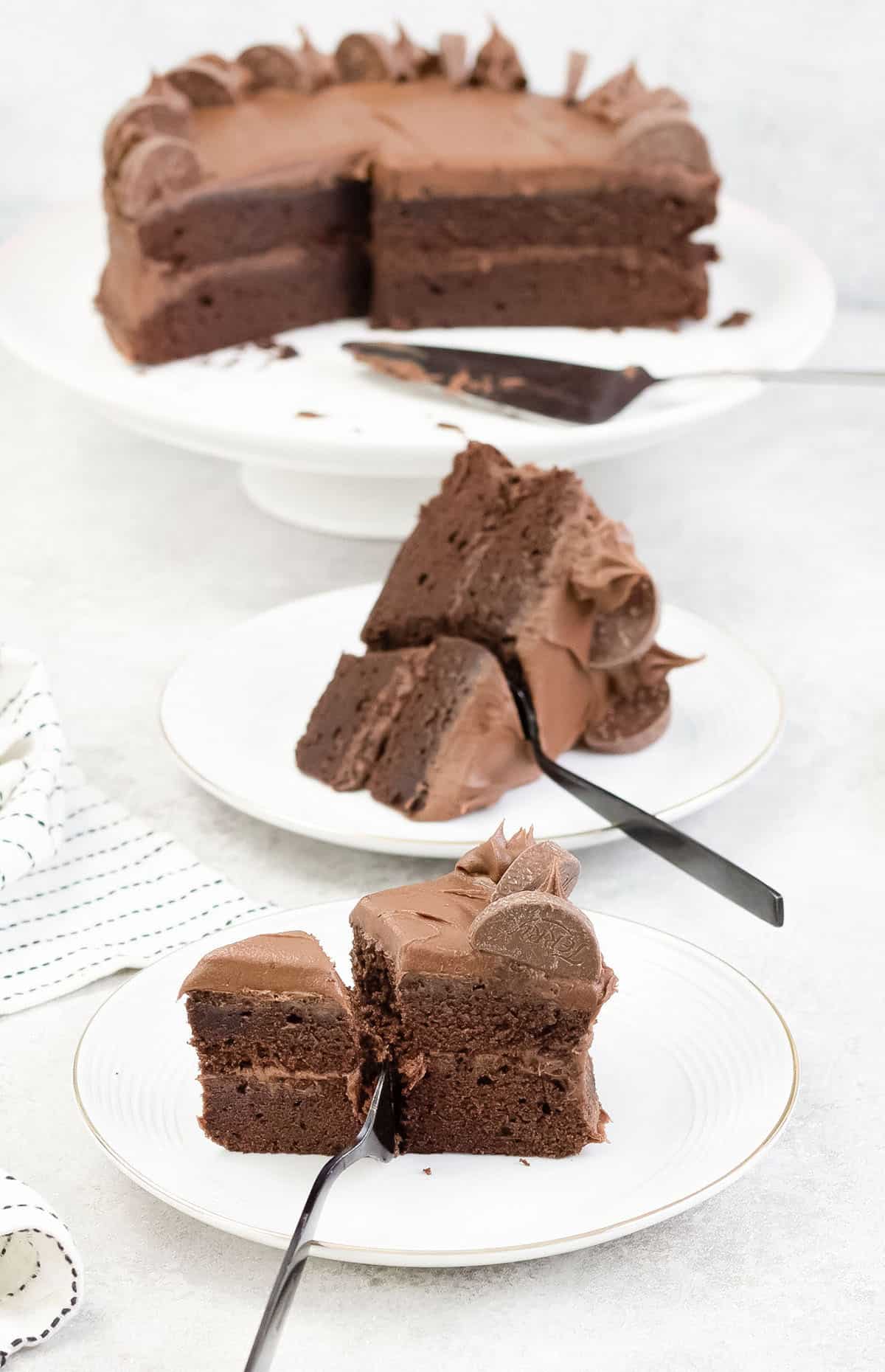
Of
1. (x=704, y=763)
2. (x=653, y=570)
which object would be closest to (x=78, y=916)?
(x=704, y=763)

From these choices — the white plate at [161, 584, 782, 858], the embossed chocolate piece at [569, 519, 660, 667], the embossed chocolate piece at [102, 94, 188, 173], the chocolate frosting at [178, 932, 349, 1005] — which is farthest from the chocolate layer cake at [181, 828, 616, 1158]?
the embossed chocolate piece at [102, 94, 188, 173]

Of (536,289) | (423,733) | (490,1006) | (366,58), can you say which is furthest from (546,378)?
(490,1006)

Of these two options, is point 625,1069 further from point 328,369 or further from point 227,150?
point 227,150

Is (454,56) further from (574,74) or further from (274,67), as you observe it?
(274,67)

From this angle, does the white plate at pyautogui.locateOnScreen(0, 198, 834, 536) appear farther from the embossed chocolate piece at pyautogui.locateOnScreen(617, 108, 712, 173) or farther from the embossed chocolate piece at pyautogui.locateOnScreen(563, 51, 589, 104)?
the embossed chocolate piece at pyautogui.locateOnScreen(563, 51, 589, 104)

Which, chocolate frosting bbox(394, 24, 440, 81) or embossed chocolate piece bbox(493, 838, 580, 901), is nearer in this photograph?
embossed chocolate piece bbox(493, 838, 580, 901)
